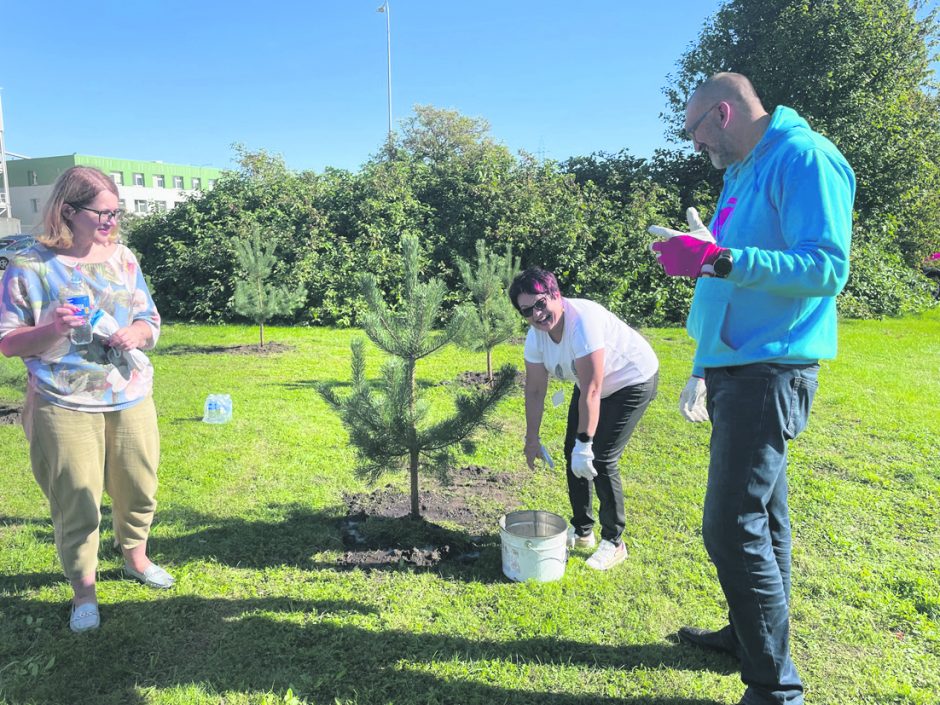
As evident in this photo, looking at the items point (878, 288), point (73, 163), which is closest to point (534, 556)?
point (878, 288)

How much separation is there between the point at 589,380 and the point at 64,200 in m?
2.37

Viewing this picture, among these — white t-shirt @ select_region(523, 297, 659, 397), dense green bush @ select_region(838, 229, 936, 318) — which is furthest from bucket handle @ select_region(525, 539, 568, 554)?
dense green bush @ select_region(838, 229, 936, 318)

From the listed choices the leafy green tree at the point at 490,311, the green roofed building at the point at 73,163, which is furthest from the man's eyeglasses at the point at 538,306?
the green roofed building at the point at 73,163

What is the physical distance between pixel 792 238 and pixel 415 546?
2538 mm

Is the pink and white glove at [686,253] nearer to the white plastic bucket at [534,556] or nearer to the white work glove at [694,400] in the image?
the white work glove at [694,400]

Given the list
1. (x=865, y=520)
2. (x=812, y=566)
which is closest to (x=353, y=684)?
(x=812, y=566)

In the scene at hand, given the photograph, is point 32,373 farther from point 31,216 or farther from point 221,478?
point 31,216

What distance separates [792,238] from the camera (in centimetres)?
184

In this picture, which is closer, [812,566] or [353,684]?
[353,684]

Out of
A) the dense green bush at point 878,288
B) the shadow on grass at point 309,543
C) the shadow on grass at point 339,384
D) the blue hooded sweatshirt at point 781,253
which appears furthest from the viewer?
the dense green bush at point 878,288

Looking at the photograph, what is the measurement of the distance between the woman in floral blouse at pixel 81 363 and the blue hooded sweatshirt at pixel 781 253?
7.72 ft

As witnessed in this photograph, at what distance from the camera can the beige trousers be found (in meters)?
2.56

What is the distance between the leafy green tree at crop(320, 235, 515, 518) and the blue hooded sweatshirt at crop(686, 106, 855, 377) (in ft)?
5.16

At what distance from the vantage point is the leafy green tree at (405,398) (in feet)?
11.4
